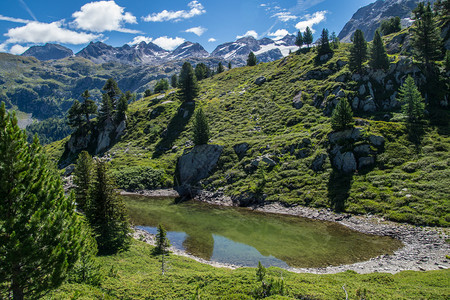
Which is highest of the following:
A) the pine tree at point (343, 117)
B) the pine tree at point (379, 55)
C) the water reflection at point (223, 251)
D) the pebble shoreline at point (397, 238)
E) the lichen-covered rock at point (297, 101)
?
the pine tree at point (379, 55)

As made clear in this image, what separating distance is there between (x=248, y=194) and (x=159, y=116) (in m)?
70.7

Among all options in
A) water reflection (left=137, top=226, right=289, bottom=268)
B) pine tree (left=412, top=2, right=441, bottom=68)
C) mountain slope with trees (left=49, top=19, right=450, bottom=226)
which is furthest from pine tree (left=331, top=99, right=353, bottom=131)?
water reflection (left=137, top=226, right=289, bottom=268)

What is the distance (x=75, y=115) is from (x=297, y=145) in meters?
95.2

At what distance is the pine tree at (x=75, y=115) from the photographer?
326 ft

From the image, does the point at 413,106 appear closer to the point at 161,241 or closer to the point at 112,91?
the point at 161,241

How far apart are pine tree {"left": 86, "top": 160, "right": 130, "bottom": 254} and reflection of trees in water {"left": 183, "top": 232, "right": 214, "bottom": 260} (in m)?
9.51

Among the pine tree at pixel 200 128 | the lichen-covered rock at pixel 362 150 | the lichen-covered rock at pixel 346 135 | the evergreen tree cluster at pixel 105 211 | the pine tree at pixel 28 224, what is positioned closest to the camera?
the pine tree at pixel 28 224

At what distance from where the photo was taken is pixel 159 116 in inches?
4284

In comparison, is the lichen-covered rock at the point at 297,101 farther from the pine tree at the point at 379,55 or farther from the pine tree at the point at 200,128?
the pine tree at the point at 200,128

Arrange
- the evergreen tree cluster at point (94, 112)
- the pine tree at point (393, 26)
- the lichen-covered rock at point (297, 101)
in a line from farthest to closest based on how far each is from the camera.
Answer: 1. the pine tree at point (393, 26)
2. the evergreen tree cluster at point (94, 112)
3. the lichen-covered rock at point (297, 101)

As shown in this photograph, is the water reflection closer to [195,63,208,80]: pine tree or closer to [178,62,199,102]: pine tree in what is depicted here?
[178,62,199,102]: pine tree

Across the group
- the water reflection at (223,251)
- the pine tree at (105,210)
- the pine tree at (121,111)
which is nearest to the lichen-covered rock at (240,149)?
the water reflection at (223,251)

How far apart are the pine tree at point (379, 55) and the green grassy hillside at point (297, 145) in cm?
537

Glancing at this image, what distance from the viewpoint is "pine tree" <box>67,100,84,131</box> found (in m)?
99.3
